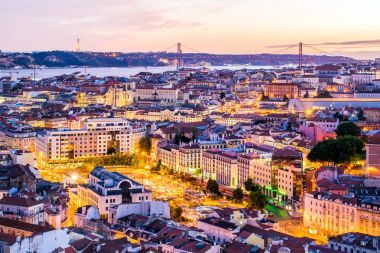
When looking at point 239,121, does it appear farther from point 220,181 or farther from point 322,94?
point 220,181

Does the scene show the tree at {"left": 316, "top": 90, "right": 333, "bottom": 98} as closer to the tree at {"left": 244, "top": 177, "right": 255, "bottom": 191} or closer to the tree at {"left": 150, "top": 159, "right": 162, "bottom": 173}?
the tree at {"left": 150, "top": 159, "right": 162, "bottom": 173}

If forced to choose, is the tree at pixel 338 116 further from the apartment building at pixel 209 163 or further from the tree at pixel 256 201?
the tree at pixel 256 201

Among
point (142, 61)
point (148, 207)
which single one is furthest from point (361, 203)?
point (142, 61)

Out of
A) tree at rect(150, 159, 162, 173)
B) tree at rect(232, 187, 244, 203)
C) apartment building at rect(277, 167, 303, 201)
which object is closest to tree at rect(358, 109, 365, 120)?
tree at rect(150, 159, 162, 173)

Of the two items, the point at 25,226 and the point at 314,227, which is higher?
the point at 25,226

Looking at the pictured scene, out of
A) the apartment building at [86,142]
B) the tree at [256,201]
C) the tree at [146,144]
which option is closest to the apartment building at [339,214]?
the tree at [256,201]
